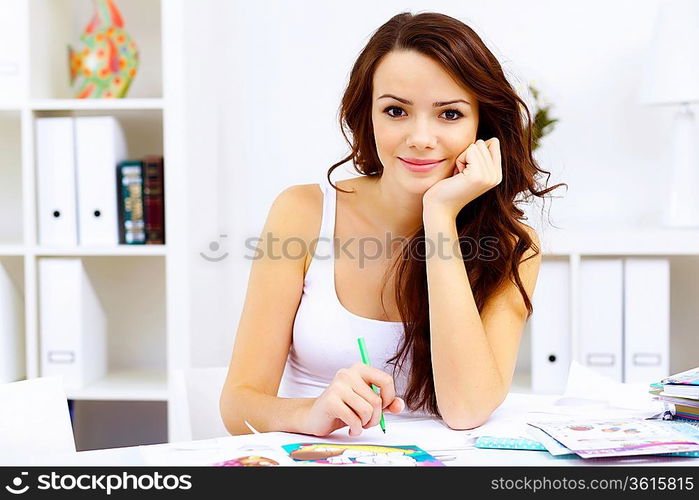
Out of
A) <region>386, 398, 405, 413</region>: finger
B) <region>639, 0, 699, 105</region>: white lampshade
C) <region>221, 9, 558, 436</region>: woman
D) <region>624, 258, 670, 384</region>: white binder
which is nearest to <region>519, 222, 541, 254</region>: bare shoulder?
<region>221, 9, 558, 436</region>: woman

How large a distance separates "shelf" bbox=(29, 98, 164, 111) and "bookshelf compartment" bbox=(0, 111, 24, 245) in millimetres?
413

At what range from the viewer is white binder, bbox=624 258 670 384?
2.13 m

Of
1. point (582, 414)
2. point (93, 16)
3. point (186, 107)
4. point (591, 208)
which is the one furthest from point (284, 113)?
point (582, 414)

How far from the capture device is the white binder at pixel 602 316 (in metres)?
2.15

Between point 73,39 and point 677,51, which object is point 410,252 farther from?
point 73,39

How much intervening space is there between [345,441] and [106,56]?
5.49 ft

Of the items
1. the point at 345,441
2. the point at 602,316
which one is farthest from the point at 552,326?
the point at 345,441

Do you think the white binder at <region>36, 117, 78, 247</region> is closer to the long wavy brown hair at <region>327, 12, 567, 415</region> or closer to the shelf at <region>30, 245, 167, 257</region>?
the shelf at <region>30, 245, 167, 257</region>

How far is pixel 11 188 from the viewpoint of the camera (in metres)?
2.54

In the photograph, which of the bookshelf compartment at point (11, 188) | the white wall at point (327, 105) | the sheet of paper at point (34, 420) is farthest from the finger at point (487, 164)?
the bookshelf compartment at point (11, 188)

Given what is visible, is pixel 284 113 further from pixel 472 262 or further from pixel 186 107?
pixel 472 262

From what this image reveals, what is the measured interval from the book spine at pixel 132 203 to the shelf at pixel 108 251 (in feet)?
0.14

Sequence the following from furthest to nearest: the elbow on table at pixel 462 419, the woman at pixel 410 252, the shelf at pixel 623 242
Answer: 1. the shelf at pixel 623 242
2. the woman at pixel 410 252
3. the elbow on table at pixel 462 419

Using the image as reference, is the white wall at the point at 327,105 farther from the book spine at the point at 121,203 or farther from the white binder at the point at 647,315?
the white binder at the point at 647,315
